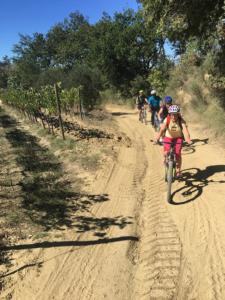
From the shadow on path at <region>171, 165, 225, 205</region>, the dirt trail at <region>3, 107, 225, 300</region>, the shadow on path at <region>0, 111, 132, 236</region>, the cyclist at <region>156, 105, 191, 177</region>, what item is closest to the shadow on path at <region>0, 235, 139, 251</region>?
the dirt trail at <region>3, 107, 225, 300</region>

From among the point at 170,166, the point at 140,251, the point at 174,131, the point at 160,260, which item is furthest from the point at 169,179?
the point at 160,260

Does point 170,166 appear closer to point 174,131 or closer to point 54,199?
point 174,131

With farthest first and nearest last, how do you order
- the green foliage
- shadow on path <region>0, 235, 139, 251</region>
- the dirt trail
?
the green foliage, shadow on path <region>0, 235, 139, 251</region>, the dirt trail

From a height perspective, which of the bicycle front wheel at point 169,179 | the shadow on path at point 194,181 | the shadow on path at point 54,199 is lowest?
the shadow on path at point 54,199

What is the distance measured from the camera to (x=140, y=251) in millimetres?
5297

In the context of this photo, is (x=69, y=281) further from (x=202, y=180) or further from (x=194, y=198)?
(x=202, y=180)

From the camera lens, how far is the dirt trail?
14.5ft

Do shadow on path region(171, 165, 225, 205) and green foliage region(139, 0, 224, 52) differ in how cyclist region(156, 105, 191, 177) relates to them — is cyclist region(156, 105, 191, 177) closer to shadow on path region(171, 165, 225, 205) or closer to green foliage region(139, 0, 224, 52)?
shadow on path region(171, 165, 225, 205)

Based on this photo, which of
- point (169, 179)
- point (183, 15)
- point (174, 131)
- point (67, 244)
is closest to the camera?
point (67, 244)

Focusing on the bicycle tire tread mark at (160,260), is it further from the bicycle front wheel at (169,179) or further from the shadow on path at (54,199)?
the shadow on path at (54,199)

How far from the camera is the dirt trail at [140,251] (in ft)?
14.5

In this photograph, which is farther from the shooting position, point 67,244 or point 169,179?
point 169,179

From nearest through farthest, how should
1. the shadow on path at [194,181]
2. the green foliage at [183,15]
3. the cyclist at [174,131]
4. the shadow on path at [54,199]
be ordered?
the shadow on path at [54,199]
the shadow on path at [194,181]
the cyclist at [174,131]
the green foliage at [183,15]

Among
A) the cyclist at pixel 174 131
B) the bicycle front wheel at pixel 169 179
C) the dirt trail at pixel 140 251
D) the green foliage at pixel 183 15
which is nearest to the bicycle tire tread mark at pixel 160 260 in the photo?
the dirt trail at pixel 140 251
